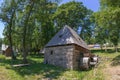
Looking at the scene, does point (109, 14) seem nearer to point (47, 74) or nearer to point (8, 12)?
point (47, 74)

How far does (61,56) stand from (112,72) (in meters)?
7.78

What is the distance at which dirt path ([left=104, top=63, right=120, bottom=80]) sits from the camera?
76.1 ft

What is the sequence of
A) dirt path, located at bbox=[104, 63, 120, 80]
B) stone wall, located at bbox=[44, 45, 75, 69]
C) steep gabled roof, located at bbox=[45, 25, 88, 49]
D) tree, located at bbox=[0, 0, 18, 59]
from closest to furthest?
dirt path, located at bbox=[104, 63, 120, 80] < stone wall, located at bbox=[44, 45, 75, 69] < steep gabled roof, located at bbox=[45, 25, 88, 49] < tree, located at bbox=[0, 0, 18, 59]

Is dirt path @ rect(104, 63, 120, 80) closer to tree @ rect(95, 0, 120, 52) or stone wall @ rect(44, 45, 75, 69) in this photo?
stone wall @ rect(44, 45, 75, 69)

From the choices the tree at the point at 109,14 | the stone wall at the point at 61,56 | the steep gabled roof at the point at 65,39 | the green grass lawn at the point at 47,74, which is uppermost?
the tree at the point at 109,14

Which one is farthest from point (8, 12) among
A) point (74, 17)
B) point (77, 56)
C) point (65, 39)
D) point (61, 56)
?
point (74, 17)

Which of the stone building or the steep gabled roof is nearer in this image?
the stone building

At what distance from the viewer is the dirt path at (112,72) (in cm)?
2319

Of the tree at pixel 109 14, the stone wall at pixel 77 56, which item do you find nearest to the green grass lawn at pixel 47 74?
the stone wall at pixel 77 56

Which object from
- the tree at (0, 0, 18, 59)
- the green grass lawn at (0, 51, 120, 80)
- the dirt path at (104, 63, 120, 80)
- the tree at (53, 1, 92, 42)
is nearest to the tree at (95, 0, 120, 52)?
the green grass lawn at (0, 51, 120, 80)

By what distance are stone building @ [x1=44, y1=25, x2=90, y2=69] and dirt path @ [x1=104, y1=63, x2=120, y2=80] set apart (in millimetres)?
4236

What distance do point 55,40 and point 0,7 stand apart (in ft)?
41.9

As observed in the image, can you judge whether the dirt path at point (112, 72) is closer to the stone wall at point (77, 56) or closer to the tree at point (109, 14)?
the stone wall at point (77, 56)

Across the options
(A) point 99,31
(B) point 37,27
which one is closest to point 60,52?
(B) point 37,27
